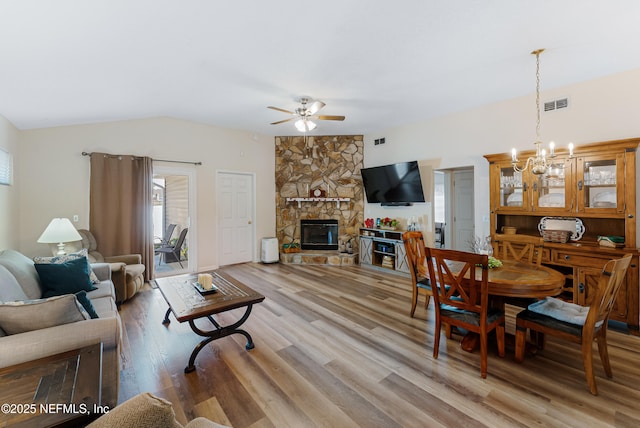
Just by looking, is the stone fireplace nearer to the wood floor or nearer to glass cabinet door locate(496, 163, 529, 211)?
glass cabinet door locate(496, 163, 529, 211)

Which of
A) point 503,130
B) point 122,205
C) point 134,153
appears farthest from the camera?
point 134,153

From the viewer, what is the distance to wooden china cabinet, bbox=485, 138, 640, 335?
2965mm

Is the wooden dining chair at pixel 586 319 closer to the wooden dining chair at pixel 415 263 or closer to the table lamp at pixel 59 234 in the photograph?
the wooden dining chair at pixel 415 263

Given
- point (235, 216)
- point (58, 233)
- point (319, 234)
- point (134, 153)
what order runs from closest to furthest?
point (58, 233), point (134, 153), point (235, 216), point (319, 234)

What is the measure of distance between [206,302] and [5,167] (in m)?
3.32

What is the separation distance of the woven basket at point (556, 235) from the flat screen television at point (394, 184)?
6.38 feet

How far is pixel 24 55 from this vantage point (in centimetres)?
227

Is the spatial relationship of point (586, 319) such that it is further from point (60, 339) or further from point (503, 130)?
point (60, 339)

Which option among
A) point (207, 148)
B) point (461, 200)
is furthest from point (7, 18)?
point (461, 200)

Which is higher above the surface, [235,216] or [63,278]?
[235,216]

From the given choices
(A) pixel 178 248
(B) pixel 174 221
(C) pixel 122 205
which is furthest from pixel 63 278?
(B) pixel 174 221

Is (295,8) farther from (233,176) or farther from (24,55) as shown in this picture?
(233,176)

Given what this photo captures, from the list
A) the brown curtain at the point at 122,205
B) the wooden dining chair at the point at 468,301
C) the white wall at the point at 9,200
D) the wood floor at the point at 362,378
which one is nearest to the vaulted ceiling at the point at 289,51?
the white wall at the point at 9,200

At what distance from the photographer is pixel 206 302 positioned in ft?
8.09
